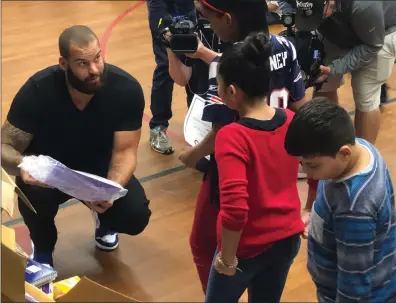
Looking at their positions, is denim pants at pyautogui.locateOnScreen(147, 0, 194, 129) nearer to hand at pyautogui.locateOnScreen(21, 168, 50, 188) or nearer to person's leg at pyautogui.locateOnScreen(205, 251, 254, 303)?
hand at pyautogui.locateOnScreen(21, 168, 50, 188)

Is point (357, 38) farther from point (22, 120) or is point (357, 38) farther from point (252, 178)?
point (22, 120)

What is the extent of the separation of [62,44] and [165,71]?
1.16m

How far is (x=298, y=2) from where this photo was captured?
8.32 ft

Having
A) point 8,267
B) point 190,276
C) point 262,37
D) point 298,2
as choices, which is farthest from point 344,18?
point 8,267

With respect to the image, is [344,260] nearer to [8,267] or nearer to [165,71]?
[8,267]

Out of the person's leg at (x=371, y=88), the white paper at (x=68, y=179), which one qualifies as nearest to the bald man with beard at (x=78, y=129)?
the white paper at (x=68, y=179)

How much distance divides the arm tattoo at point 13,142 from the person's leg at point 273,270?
0.97 meters

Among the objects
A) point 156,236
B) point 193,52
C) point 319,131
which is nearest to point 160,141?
point 156,236

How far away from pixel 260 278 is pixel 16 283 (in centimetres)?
83

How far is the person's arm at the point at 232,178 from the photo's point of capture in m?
1.59

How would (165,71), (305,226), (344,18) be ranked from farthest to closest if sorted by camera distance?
(165,71)
(344,18)
(305,226)

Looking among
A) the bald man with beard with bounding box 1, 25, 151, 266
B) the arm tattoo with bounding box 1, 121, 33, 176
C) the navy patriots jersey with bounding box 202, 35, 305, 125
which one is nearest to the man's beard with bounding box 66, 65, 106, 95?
the bald man with beard with bounding box 1, 25, 151, 266

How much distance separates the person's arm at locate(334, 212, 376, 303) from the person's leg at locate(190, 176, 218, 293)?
0.50m

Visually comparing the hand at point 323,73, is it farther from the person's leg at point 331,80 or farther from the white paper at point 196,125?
the white paper at point 196,125
